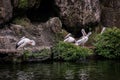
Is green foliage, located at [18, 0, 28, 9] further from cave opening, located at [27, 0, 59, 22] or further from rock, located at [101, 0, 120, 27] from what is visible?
rock, located at [101, 0, 120, 27]

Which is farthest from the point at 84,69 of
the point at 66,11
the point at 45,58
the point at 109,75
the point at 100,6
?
the point at 100,6

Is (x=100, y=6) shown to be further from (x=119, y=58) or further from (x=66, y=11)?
(x=119, y=58)

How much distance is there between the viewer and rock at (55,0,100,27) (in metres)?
30.6

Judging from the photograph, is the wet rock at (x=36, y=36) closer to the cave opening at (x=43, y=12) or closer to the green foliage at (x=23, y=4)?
the green foliage at (x=23, y=4)

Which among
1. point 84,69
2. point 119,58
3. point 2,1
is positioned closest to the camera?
point 84,69

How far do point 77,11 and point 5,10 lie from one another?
251 inches

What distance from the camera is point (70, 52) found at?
23.4m

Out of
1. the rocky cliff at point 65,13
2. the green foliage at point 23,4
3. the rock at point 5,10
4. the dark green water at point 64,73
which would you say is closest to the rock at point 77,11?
the rocky cliff at point 65,13

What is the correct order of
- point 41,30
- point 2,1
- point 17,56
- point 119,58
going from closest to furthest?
point 17,56, point 119,58, point 2,1, point 41,30

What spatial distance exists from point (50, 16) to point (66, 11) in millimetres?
1558

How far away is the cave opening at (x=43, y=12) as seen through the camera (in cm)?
3133

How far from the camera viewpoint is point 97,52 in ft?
81.6

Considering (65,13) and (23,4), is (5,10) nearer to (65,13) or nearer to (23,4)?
(23,4)

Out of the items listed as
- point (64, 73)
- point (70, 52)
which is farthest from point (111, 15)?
point (64, 73)
